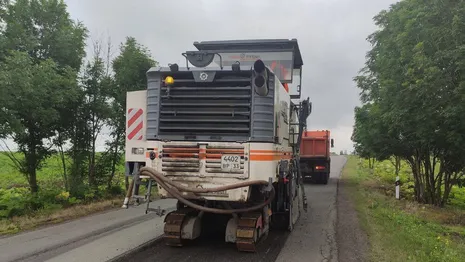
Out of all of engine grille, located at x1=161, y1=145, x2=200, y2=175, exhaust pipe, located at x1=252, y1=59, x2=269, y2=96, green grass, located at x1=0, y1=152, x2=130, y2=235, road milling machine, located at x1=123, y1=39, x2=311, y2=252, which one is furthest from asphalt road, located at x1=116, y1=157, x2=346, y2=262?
green grass, located at x1=0, y1=152, x2=130, y2=235

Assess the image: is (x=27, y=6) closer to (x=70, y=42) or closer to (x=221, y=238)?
(x=70, y=42)

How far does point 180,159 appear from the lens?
21.5 ft

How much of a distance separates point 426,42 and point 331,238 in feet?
23.2

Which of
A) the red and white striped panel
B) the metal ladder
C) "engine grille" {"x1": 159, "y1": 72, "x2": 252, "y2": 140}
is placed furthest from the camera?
the red and white striped panel

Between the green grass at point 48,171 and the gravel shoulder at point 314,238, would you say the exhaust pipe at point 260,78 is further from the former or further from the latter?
the green grass at point 48,171

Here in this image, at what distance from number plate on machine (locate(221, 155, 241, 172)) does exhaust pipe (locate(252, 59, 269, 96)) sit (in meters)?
1.08

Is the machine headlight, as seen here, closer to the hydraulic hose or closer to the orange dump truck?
the hydraulic hose

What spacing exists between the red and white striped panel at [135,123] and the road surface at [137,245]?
1926 millimetres

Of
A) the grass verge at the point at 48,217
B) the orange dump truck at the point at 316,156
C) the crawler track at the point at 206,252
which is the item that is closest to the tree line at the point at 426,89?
the orange dump truck at the point at 316,156

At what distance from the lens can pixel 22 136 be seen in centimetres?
1111

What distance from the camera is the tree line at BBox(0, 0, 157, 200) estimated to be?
9.65 metres

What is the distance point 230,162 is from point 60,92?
6676 mm

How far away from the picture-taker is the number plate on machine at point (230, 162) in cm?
630

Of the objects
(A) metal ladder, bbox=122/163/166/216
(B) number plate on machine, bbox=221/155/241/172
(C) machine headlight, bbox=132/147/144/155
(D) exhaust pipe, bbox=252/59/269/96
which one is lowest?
(A) metal ladder, bbox=122/163/166/216
